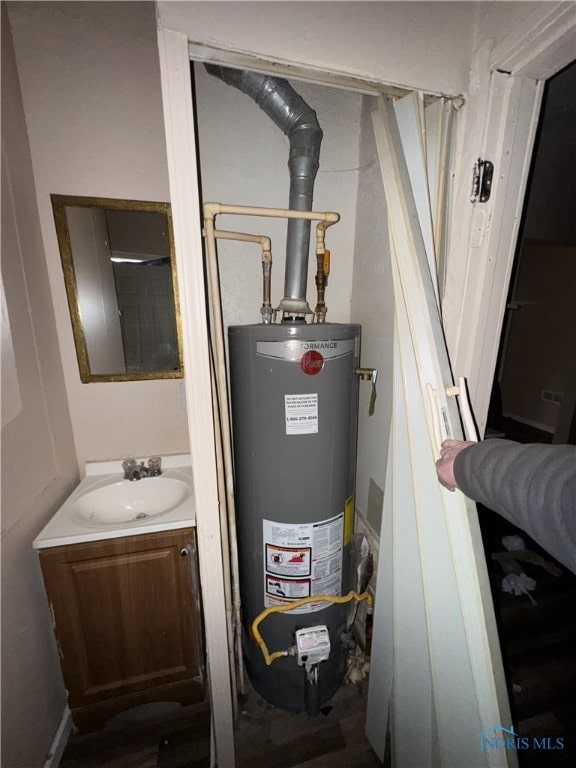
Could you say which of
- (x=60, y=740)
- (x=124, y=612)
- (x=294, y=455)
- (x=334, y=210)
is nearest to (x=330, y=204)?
(x=334, y=210)

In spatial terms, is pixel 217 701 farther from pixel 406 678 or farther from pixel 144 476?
pixel 144 476

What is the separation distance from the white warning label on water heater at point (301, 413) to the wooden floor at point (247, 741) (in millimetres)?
1140

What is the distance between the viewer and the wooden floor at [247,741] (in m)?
1.10

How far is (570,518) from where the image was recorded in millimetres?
449

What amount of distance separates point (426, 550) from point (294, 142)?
4.08ft

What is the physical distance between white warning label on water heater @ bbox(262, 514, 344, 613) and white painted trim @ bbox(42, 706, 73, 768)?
0.82m

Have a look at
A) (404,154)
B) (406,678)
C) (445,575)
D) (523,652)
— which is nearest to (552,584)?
(523,652)

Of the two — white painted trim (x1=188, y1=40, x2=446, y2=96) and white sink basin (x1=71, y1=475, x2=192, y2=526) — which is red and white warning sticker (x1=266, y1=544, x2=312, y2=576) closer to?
white sink basin (x1=71, y1=475, x2=192, y2=526)

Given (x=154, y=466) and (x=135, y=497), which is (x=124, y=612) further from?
(x=154, y=466)

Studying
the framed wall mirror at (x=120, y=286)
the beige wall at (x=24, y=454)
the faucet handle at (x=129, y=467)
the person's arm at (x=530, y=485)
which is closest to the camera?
the person's arm at (x=530, y=485)

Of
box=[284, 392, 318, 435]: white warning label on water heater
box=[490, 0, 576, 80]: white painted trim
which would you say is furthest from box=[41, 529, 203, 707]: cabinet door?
box=[490, 0, 576, 80]: white painted trim

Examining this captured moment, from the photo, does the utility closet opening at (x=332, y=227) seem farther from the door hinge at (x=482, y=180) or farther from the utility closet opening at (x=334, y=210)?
the door hinge at (x=482, y=180)

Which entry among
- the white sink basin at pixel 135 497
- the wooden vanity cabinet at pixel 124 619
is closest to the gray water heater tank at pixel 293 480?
the wooden vanity cabinet at pixel 124 619

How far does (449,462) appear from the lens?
2.09 feet
